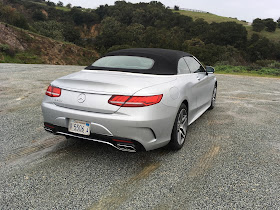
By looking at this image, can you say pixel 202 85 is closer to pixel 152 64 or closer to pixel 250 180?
pixel 152 64

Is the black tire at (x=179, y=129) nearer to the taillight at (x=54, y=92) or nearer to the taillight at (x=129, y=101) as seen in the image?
the taillight at (x=129, y=101)

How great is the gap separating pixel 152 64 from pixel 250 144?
2079mm

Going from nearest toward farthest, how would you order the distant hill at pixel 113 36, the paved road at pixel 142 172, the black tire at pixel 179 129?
the paved road at pixel 142 172
the black tire at pixel 179 129
the distant hill at pixel 113 36

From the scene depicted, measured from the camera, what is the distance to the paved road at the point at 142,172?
241cm

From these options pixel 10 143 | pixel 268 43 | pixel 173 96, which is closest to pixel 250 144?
pixel 173 96

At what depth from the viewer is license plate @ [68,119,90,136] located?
2884 millimetres

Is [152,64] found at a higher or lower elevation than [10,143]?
higher

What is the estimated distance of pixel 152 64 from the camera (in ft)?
11.6

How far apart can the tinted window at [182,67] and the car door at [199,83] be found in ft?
0.59

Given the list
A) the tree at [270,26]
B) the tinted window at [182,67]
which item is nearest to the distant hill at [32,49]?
the tinted window at [182,67]

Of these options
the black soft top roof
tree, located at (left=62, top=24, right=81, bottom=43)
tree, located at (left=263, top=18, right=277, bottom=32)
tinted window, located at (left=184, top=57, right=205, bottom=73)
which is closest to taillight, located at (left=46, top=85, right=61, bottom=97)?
the black soft top roof

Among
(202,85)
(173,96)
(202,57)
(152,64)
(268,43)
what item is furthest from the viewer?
(268,43)

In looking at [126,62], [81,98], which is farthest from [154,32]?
[81,98]

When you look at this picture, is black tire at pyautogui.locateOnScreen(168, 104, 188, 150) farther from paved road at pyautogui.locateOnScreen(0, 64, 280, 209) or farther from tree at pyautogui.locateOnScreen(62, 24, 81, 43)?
tree at pyautogui.locateOnScreen(62, 24, 81, 43)
